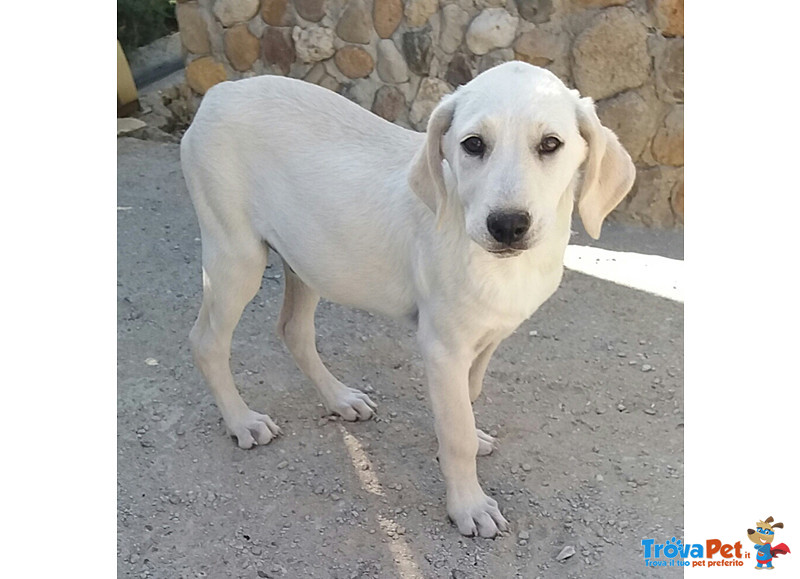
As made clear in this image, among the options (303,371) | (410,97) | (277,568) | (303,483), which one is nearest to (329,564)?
(277,568)

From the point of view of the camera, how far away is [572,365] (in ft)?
12.7

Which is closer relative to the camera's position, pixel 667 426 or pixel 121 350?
pixel 667 426

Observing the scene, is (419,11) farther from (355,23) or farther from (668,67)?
(668,67)

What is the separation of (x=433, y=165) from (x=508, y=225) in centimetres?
39

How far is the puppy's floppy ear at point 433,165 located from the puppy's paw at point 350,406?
1221mm

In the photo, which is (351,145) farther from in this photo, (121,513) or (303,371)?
(121,513)

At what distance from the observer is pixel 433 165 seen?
8.23 feet

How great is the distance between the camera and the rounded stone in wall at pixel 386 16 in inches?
213

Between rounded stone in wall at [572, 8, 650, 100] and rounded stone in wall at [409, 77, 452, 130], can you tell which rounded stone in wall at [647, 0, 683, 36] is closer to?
rounded stone in wall at [572, 8, 650, 100]

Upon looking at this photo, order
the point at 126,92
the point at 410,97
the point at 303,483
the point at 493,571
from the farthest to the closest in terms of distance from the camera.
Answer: the point at 126,92
the point at 410,97
the point at 303,483
the point at 493,571

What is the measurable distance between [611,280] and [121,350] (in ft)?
8.39

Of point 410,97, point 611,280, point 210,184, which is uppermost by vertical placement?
point 210,184

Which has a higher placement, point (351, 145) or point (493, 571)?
point (351, 145)

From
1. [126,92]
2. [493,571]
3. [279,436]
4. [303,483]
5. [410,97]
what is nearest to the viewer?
[493,571]
